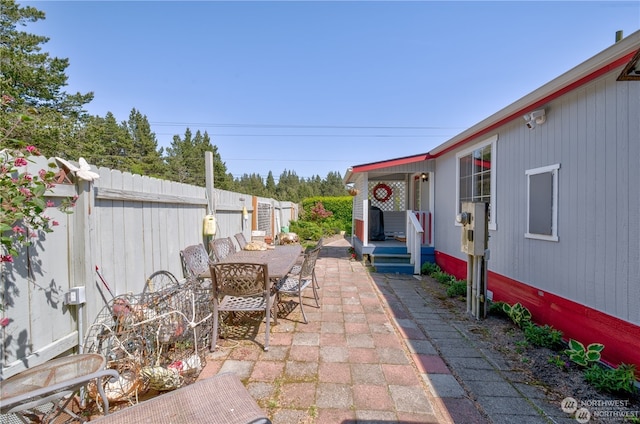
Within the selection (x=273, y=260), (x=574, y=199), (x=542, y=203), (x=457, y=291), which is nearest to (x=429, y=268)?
(x=457, y=291)

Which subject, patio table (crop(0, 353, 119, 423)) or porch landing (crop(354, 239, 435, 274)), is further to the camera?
porch landing (crop(354, 239, 435, 274))

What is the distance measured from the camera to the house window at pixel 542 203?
323cm

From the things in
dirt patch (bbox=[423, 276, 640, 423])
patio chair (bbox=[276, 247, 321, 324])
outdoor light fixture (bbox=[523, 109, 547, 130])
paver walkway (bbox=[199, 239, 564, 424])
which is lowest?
dirt patch (bbox=[423, 276, 640, 423])

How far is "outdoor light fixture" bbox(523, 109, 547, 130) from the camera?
3.43 m

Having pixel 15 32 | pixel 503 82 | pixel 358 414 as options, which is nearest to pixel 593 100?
pixel 358 414

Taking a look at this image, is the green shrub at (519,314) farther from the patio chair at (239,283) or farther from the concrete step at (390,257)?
the concrete step at (390,257)

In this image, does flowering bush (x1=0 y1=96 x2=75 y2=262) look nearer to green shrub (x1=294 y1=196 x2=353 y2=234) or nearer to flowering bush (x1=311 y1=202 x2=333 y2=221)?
flowering bush (x1=311 y1=202 x2=333 y2=221)

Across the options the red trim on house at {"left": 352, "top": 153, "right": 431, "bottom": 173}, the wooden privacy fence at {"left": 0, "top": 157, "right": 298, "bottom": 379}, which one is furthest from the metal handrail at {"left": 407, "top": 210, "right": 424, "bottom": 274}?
the wooden privacy fence at {"left": 0, "top": 157, "right": 298, "bottom": 379}

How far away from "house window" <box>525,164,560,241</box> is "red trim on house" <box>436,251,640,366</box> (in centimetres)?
72

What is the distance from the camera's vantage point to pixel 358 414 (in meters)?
1.92

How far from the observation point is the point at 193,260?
12.4 feet

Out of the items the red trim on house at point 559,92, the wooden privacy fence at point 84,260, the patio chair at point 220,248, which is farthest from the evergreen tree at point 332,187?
the wooden privacy fence at point 84,260

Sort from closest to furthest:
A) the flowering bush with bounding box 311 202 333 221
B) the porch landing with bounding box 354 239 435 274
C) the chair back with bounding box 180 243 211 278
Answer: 1. the chair back with bounding box 180 243 211 278
2. the porch landing with bounding box 354 239 435 274
3. the flowering bush with bounding box 311 202 333 221

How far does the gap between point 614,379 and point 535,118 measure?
282 cm
